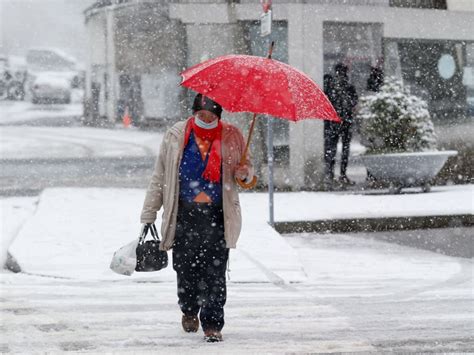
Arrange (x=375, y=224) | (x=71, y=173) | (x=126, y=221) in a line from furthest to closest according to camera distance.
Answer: (x=71, y=173)
(x=375, y=224)
(x=126, y=221)

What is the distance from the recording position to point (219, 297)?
245 inches

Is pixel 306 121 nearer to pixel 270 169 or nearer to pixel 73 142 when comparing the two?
pixel 270 169

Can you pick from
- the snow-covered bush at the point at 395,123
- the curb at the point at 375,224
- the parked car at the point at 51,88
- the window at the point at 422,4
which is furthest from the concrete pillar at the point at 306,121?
the parked car at the point at 51,88

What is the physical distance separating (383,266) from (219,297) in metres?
4.40

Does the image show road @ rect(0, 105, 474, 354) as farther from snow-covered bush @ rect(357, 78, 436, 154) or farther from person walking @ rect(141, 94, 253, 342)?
snow-covered bush @ rect(357, 78, 436, 154)

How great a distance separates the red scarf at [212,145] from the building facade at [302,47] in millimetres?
10499

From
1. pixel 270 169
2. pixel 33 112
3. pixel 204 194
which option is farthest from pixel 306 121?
pixel 204 194

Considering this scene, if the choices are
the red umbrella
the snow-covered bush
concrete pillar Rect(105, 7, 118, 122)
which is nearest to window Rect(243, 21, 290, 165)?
the snow-covered bush

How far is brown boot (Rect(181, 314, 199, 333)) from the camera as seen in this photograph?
255 inches

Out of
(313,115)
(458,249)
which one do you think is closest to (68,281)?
(313,115)

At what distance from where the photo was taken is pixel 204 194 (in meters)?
6.07

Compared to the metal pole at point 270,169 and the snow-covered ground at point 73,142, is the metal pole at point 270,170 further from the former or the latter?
the snow-covered ground at point 73,142

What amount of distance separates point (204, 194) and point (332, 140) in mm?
10936

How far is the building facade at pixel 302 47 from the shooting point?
54.6 ft
